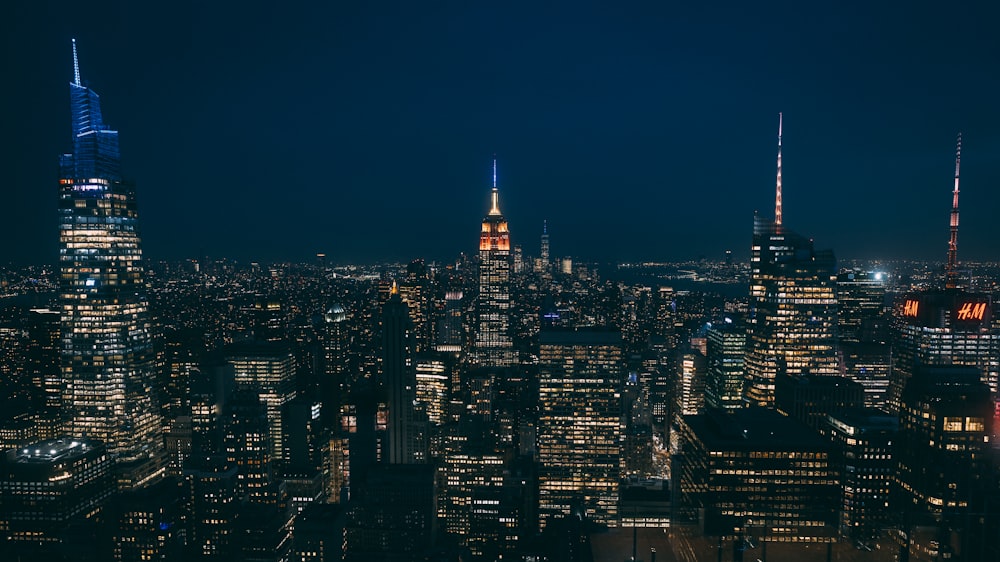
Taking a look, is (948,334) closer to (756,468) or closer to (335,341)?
(756,468)

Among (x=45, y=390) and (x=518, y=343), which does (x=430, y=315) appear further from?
(x=45, y=390)

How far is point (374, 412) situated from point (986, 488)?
68.6 feet

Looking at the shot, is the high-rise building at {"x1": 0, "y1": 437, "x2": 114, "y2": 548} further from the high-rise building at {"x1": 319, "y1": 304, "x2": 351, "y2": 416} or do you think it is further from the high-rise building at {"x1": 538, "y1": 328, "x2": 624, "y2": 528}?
the high-rise building at {"x1": 538, "y1": 328, "x2": 624, "y2": 528}

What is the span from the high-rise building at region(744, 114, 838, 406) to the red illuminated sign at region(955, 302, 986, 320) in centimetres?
538

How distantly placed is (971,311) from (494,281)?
29.2 meters

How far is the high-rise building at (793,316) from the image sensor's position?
2539cm

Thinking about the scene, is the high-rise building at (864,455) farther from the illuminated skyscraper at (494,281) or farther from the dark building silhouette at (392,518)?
the illuminated skyscraper at (494,281)

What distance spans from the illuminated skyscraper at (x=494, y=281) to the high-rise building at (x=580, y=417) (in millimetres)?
15282

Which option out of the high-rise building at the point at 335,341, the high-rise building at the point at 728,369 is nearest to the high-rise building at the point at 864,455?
the high-rise building at the point at 728,369

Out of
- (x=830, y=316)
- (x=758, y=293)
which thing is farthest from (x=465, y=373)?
(x=830, y=316)

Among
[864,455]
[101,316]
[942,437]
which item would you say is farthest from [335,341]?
[942,437]

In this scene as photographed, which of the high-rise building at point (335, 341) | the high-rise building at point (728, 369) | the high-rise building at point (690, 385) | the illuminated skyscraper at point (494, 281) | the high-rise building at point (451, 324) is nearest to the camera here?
the high-rise building at point (728, 369)

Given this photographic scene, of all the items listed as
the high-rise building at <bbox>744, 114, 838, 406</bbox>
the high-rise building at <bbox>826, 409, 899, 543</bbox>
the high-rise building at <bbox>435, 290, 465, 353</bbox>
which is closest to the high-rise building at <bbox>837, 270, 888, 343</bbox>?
the high-rise building at <bbox>744, 114, 838, 406</bbox>

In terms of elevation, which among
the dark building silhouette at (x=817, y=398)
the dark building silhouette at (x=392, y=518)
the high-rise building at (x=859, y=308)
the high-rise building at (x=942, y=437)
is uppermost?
the high-rise building at (x=859, y=308)
